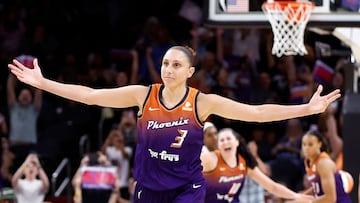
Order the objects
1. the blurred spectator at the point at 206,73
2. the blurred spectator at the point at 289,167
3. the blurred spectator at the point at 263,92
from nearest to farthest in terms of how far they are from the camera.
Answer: the blurred spectator at the point at 289,167
the blurred spectator at the point at 263,92
the blurred spectator at the point at 206,73

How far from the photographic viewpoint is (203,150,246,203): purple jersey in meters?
9.45

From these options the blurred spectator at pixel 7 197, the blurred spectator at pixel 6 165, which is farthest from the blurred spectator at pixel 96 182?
the blurred spectator at pixel 6 165

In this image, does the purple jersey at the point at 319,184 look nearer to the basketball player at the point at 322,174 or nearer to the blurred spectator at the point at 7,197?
the basketball player at the point at 322,174

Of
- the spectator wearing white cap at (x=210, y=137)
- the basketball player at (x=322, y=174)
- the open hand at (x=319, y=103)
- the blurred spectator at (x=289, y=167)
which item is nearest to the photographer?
the open hand at (x=319, y=103)

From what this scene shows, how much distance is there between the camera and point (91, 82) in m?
15.1

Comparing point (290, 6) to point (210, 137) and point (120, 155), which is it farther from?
point (120, 155)

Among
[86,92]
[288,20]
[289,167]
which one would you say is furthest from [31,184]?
[86,92]

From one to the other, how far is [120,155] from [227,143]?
4.15m

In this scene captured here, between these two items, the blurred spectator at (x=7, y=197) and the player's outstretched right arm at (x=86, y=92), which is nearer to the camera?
the player's outstretched right arm at (x=86, y=92)

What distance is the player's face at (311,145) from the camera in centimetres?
955

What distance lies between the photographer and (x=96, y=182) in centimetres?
1248

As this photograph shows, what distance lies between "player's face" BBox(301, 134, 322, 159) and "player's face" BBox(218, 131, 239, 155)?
718 mm

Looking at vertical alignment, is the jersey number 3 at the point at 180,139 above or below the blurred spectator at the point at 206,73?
above

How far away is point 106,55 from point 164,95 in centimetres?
946
